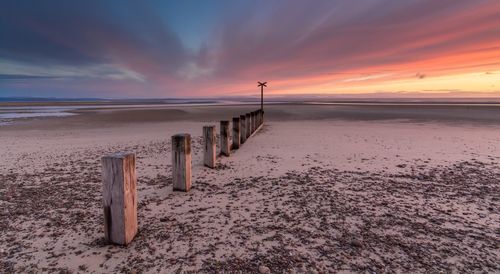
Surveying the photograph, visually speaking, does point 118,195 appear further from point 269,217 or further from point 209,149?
point 209,149

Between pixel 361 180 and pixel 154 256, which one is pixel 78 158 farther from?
pixel 361 180

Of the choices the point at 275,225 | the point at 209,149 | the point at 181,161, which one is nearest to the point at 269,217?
the point at 275,225

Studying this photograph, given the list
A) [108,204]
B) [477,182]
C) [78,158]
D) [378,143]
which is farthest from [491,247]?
[78,158]

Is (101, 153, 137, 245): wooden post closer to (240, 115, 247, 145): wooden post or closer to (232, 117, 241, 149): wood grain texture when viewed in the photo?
(232, 117, 241, 149): wood grain texture

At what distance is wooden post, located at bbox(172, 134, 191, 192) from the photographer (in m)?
5.00

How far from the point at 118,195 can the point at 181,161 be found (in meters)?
1.91

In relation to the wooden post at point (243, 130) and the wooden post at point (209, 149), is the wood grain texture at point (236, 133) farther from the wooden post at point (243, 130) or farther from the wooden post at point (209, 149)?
the wooden post at point (209, 149)

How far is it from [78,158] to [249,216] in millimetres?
6254

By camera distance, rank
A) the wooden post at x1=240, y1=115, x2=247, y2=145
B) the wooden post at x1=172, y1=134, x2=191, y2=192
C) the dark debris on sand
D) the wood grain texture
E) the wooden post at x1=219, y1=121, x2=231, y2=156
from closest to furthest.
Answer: the dark debris on sand
the wooden post at x1=172, y1=134, x2=191, y2=192
the wooden post at x1=219, y1=121, x2=231, y2=156
the wood grain texture
the wooden post at x1=240, y1=115, x2=247, y2=145

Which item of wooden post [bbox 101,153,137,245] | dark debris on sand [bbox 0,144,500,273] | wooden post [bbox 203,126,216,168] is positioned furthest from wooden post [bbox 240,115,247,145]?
wooden post [bbox 101,153,137,245]

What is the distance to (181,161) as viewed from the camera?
507cm

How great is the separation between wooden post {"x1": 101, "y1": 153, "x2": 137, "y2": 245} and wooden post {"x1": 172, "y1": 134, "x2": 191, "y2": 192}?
1654 mm

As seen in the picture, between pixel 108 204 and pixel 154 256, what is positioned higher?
pixel 108 204

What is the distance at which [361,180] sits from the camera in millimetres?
5863
